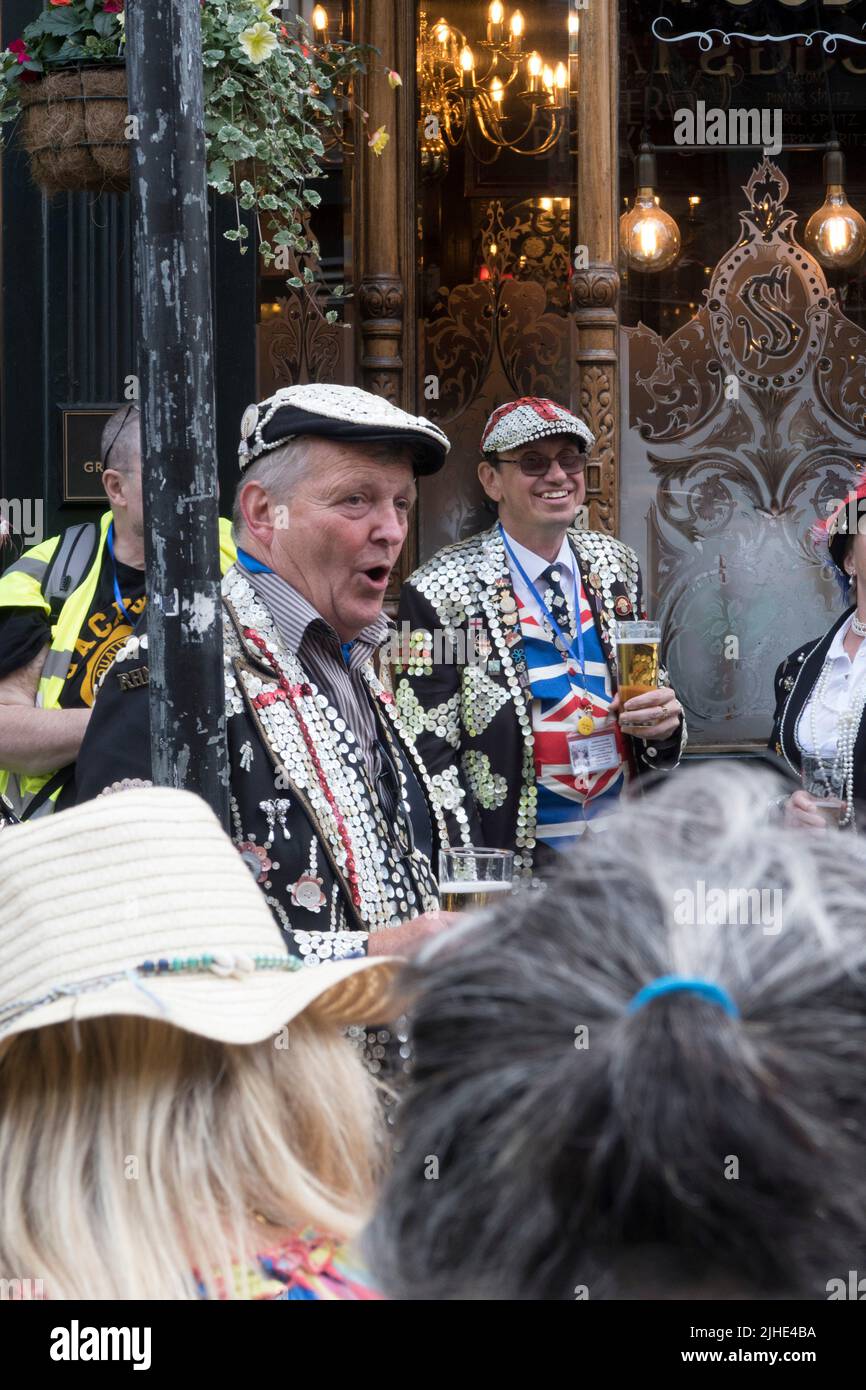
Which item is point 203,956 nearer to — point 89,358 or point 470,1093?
point 470,1093

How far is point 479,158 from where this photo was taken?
19.0ft

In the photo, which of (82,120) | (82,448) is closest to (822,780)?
(82,120)

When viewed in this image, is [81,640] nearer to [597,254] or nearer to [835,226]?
[597,254]

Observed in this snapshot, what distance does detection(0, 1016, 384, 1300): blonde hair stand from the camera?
49.1 inches

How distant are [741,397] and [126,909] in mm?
5010

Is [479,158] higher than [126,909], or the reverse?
[479,158]

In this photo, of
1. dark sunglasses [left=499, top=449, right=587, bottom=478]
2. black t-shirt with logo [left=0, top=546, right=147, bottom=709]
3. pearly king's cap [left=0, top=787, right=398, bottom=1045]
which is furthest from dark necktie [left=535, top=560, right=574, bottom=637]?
pearly king's cap [left=0, top=787, right=398, bottom=1045]

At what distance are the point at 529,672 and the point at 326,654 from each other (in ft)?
5.01

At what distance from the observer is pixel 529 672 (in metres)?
4.09

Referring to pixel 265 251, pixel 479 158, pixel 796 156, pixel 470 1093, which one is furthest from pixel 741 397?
pixel 470 1093

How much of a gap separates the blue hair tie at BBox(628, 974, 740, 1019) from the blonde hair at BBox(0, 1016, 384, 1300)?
20.6 inches

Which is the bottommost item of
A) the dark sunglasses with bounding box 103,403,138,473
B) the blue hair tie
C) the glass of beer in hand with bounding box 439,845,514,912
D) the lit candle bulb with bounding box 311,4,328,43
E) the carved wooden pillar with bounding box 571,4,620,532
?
the glass of beer in hand with bounding box 439,845,514,912

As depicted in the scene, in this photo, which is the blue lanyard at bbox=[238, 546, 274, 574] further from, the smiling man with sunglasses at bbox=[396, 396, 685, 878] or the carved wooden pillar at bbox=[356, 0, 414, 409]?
the carved wooden pillar at bbox=[356, 0, 414, 409]

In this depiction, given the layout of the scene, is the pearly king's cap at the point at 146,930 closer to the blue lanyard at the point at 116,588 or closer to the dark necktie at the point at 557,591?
the blue lanyard at the point at 116,588
